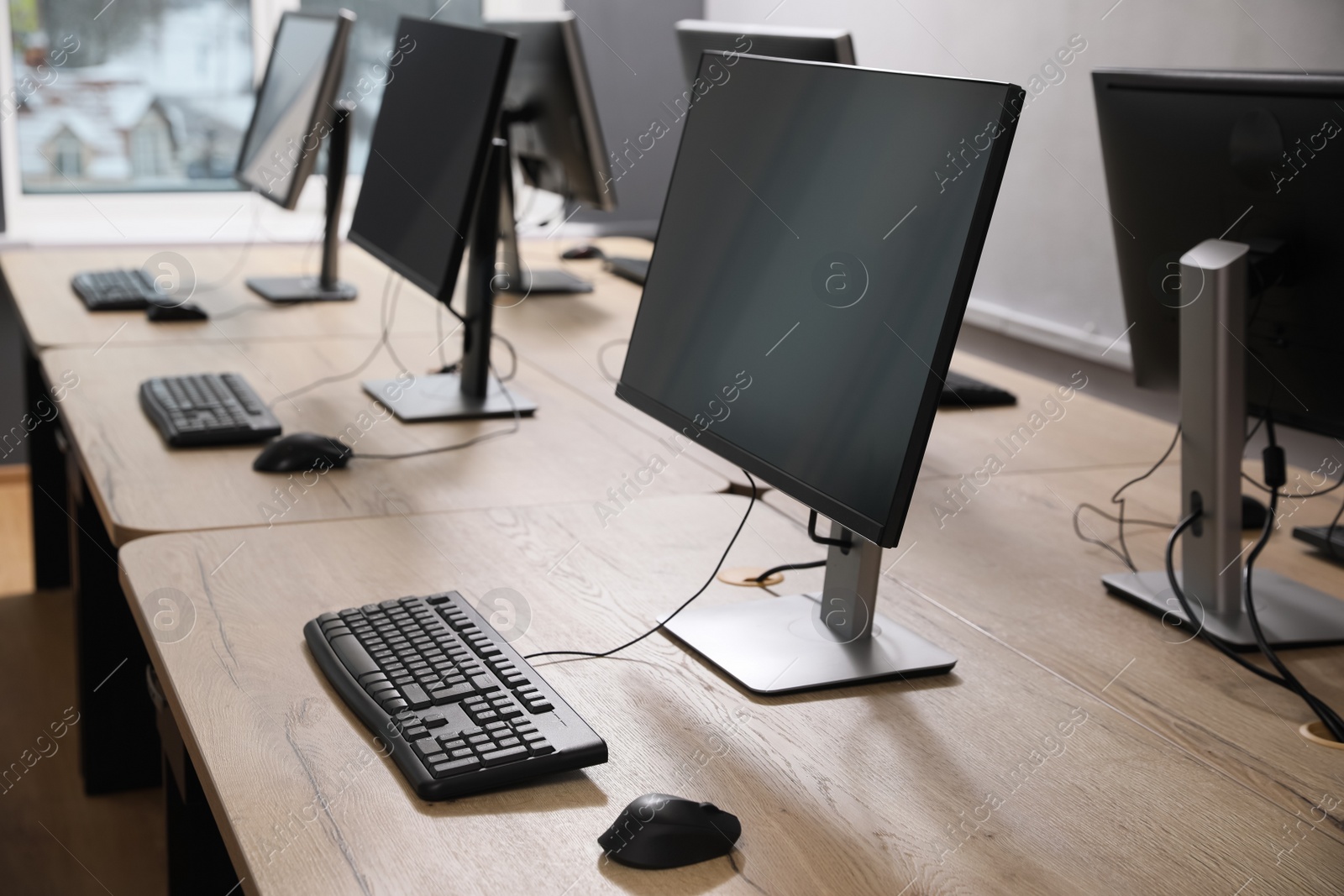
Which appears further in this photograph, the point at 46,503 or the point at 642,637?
the point at 46,503

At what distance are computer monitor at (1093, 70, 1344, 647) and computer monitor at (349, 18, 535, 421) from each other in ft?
2.59

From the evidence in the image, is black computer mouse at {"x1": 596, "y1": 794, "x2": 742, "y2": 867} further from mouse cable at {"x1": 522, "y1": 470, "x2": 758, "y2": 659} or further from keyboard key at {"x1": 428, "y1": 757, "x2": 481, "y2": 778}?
mouse cable at {"x1": 522, "y1": 470, "x2": 758, "y2": 659}

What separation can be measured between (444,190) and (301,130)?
930mm

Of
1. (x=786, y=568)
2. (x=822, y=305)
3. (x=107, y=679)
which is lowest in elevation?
(x=107, y=679)

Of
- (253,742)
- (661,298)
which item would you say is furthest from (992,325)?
(253,742)

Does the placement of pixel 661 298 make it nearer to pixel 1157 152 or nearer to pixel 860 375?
pixel 860 375

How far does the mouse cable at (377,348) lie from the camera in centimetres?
192

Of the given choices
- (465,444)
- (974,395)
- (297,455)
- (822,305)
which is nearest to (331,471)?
→ (297,455)

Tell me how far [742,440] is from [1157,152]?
587 millimetres

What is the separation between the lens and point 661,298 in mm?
1243

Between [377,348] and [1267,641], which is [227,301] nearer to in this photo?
[377,348]

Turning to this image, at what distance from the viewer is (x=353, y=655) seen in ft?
3.38

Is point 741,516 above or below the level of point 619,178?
above

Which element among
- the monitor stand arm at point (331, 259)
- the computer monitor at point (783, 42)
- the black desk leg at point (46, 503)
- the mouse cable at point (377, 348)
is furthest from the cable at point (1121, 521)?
the black desk leg at point (46, 503)
